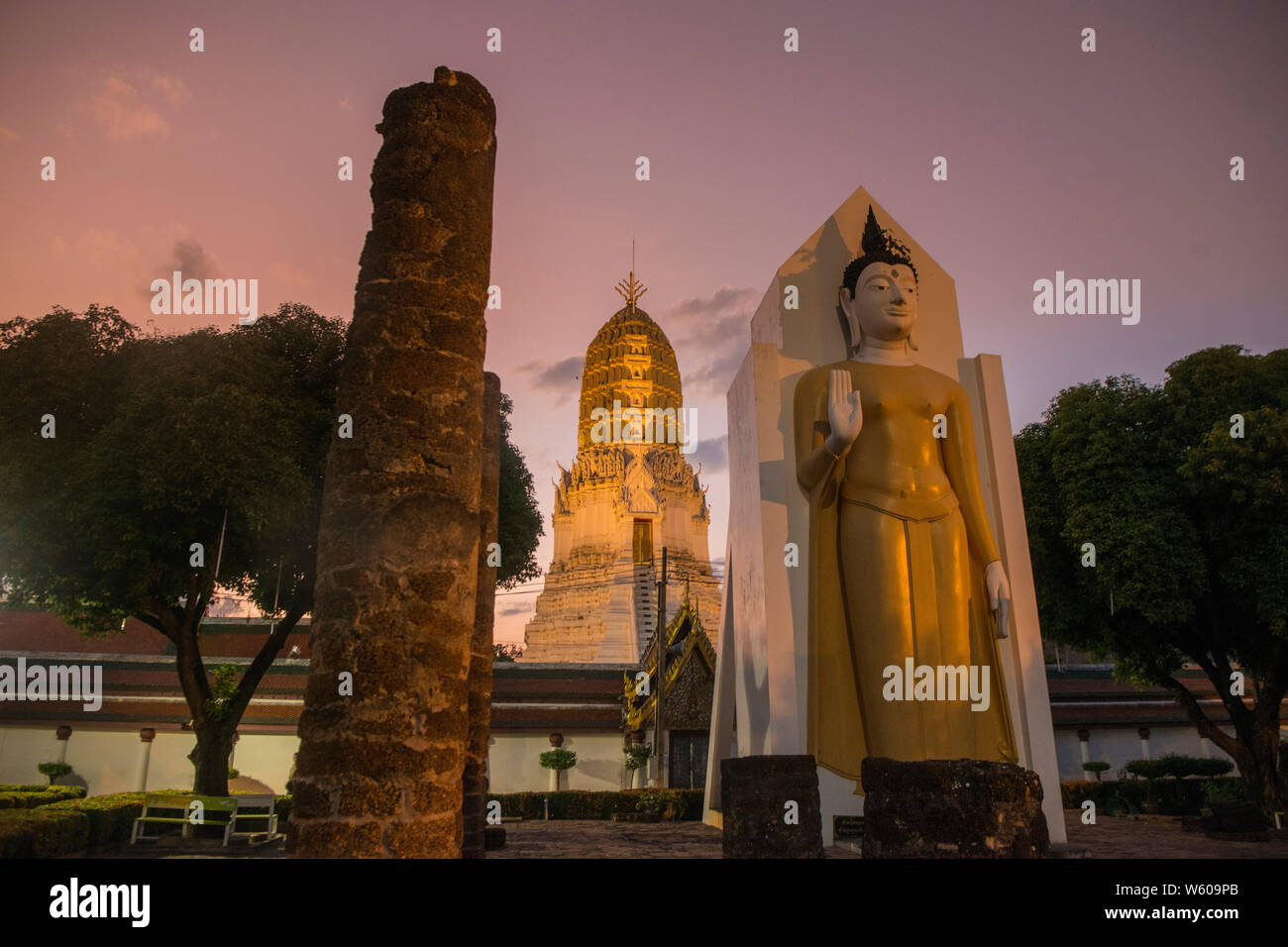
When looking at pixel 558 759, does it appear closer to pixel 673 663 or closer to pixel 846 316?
pixel 673 663

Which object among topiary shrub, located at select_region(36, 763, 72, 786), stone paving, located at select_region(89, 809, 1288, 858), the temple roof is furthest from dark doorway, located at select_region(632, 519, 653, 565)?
stone paving, located at select_region(89, 809, 1288, 858)

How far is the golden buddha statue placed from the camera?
32.1 feet

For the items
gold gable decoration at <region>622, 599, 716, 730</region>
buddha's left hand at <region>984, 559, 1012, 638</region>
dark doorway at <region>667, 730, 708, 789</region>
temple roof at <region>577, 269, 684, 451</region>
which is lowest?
dark doorway at <region>667, 730, 708, 789</region>

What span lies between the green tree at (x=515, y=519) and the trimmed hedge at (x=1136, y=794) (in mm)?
15183

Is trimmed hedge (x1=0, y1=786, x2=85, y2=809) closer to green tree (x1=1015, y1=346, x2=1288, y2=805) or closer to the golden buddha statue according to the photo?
the golden buddha statue

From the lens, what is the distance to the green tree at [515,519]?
69.7 ft

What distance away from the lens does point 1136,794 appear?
23125 mm

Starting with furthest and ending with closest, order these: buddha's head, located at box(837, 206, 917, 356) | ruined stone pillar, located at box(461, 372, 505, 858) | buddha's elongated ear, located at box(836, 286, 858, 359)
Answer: buddha's elongated ear, located at box(836, 286, 858, 359), buddha's head, located at box(837, 206, 917, 356), ruined stone pillar, located at box(461, 372, 505, 858)

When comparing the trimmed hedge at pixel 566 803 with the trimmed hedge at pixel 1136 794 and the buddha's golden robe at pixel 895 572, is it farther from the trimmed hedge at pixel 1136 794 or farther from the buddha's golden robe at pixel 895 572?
the buddha's golden robe at pixel 895 572

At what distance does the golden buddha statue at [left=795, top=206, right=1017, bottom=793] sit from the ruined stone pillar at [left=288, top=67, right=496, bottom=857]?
16.1 ft

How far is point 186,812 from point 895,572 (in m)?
12.5
